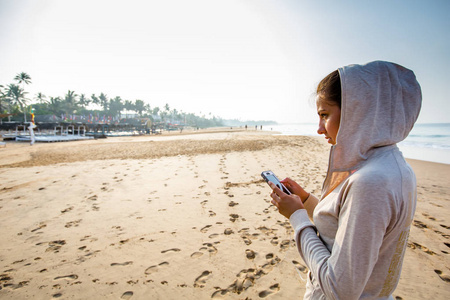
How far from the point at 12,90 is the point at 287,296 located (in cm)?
9124

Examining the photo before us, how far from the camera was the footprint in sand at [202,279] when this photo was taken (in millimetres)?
2541

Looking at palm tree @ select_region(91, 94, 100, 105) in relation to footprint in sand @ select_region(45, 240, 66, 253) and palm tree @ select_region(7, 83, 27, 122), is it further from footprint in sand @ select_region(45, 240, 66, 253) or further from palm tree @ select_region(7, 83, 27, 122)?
footprint in sand @ select_region(45, 240, 66, 253)

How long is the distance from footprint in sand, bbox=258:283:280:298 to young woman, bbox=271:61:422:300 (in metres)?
1.46

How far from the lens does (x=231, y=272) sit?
8.95 ft

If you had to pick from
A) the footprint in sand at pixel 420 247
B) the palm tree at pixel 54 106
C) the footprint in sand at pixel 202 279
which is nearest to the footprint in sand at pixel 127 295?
the footprint in sand at pixel 202 279

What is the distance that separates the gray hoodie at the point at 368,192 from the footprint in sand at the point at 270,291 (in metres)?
1.62

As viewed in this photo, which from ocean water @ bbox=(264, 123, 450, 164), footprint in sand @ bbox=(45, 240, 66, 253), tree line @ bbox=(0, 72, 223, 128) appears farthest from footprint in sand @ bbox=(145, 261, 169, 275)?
tree line @ bbox=(0, 72, 223, 128)

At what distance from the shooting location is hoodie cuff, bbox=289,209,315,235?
1167mm

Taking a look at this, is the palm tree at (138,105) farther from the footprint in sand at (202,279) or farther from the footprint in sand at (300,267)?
the footprint in sand at (300,267)

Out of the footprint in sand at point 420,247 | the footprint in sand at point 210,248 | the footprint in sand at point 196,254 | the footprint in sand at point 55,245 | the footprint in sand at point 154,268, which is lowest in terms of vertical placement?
the footprint in sand at point 55,245

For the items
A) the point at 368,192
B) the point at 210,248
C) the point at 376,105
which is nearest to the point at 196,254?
the point at 210,248

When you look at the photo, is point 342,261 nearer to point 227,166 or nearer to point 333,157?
point 333,157

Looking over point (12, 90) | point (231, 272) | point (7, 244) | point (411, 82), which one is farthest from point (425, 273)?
point (12, 90)

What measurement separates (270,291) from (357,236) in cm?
209
